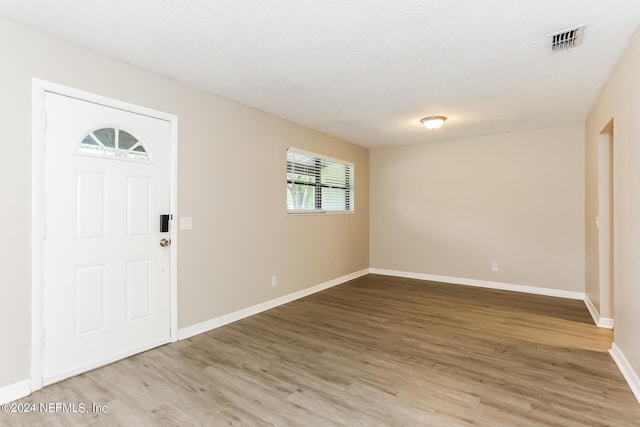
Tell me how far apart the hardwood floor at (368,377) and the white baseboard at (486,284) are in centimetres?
94

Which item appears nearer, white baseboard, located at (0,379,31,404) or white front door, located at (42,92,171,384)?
white baseboard, located at (0,379,31,404)

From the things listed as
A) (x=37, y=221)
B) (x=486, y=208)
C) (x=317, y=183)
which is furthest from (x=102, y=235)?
(x=486, y=208)

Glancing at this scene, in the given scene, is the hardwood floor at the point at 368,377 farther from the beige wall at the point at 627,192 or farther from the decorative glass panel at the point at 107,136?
the decorative glass panel at the point at 107,136

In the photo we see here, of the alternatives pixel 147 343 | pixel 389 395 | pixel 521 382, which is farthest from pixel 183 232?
pixel 521 382

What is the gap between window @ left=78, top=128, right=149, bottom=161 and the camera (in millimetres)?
2545

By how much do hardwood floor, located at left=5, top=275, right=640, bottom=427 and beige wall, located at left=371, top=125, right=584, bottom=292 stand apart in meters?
1.30

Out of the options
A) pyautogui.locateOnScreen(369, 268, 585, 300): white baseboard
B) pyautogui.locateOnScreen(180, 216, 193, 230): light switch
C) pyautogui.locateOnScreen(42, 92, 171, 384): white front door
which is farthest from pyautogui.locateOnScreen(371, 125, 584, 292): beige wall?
pyautogui.locateOnScreen(42, 92, 171, 384): white front door

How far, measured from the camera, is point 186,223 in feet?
10.5

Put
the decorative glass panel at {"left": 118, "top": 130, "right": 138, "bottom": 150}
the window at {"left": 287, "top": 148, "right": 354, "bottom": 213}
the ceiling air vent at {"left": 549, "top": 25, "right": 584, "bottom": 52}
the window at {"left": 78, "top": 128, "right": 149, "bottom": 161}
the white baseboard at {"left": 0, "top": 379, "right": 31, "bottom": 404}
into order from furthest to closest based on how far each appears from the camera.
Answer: the window at {"left": 287, "top": 148, "right": 354, "bottom": 213}
the decorative glass panel at {"left": 118, "top": 130, "right": 138, "bottom": 150}
the window at {"left": 78, "top": 128, "right": 149, "bottom": 161}
the ceiling air vent at {"left": 549, "top": 25, "right": 584, "bottom": 52}
the white baseboard at {"left": 0, "top": 379, "right": 31, "bottom": 404}

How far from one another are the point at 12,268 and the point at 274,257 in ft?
8.43

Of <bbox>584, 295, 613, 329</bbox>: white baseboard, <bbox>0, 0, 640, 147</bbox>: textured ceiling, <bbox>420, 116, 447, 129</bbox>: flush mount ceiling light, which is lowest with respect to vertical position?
<bbox>584, 295, 613, 329</bbox>: white baseboard

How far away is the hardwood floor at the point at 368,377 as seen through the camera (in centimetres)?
197

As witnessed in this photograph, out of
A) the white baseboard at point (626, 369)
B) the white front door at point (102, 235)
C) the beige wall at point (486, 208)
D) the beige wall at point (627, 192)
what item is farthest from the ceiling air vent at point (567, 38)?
the white front door at point (102, 235)

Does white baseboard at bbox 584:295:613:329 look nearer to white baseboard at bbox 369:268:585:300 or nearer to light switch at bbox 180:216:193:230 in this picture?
white baseboard at bbox 369:268:585:300
